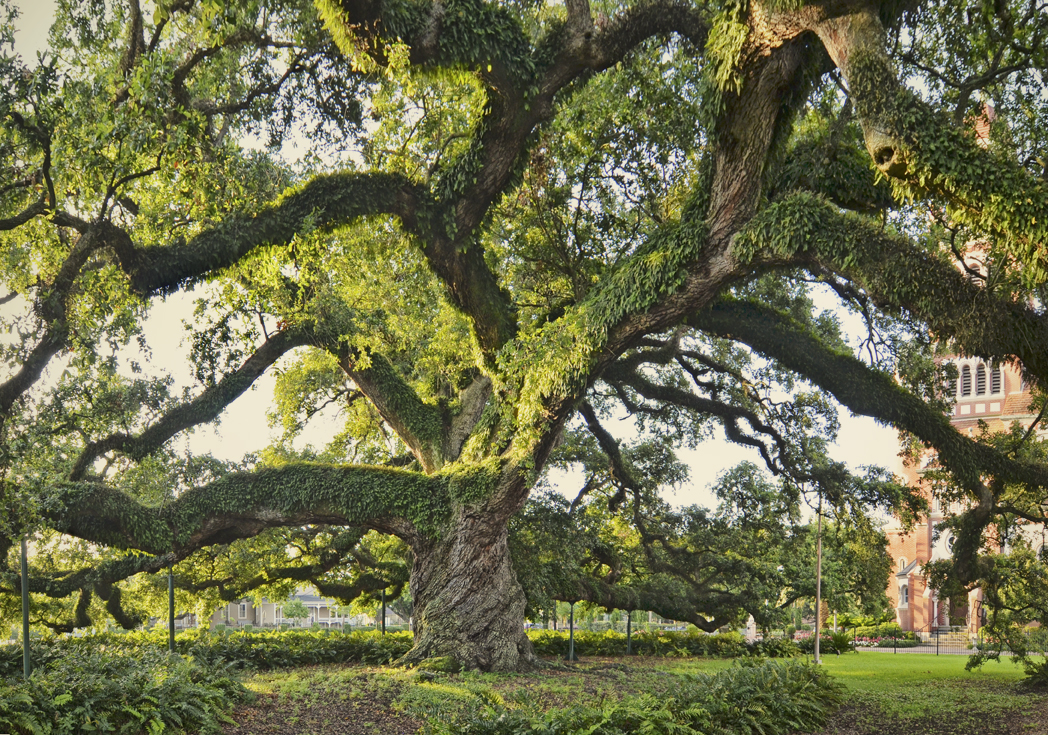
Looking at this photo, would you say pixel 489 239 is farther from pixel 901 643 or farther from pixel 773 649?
pixel 901 643

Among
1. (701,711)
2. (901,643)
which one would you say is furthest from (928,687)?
(901,643)

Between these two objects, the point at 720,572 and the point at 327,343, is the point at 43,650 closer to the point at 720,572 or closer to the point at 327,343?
the point at 327,343

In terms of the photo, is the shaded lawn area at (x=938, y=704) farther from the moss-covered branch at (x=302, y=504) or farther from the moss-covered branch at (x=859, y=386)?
the moss-covered branch at (x=302, y=504)

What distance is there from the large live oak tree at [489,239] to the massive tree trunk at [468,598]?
0.06 meters

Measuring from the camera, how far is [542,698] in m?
11.7

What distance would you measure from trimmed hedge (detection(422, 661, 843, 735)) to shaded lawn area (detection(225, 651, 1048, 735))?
398 millimetres

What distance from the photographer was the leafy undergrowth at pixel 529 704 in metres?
8.72

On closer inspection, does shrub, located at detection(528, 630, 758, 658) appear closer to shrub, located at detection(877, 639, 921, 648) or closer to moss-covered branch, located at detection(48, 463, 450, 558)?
moss-covered branch, located at detection(48, 463, 450, 558)

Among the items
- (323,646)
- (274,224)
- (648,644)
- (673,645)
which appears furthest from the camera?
(673,645)

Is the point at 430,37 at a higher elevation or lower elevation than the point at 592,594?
higher

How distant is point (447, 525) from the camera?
50.0 feet

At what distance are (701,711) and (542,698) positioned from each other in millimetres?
2923

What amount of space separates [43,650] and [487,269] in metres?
10.4

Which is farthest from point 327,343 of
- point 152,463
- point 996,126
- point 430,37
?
point 996,126
